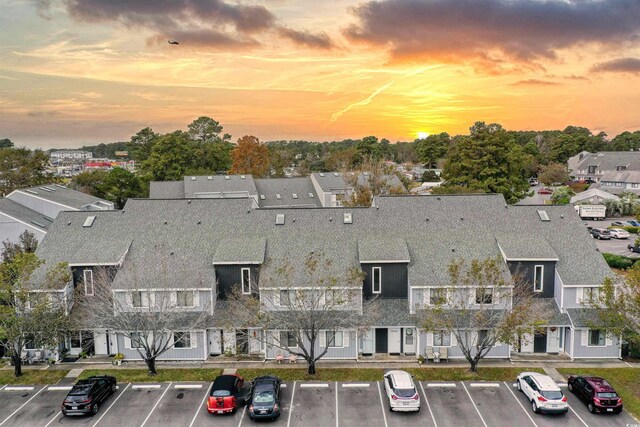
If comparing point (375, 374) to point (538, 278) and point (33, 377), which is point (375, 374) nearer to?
point (538, 278)

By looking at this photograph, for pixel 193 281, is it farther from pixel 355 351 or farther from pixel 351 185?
pixel 351 185

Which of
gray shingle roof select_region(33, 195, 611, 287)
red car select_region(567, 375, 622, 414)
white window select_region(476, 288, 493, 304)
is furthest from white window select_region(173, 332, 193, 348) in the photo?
red car select_region(567, 375, 622, 414)

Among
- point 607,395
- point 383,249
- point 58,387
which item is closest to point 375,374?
point 383,249

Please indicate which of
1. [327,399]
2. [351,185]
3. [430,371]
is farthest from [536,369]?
[351,185]

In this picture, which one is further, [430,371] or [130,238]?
[130,238]

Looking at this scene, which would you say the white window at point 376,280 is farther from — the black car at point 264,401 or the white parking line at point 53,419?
the white parking line at point 53,419

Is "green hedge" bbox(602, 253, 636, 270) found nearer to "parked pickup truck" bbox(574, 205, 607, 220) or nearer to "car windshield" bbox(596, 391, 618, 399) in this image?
"parked pickup truck" bbox(574, 205, 607, 220)
